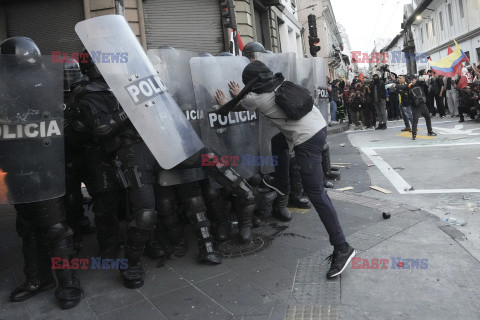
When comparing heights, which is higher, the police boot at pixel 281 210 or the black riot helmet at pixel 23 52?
the black riot helmet at pixel 23 52

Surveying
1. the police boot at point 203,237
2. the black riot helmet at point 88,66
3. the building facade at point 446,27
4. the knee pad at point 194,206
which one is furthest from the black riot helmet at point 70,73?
the building facade at point 446,27

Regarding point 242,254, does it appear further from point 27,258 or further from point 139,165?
point 27,258

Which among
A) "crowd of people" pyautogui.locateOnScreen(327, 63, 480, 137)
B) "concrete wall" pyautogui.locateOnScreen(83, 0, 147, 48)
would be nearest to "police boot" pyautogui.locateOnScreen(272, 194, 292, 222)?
"concrete wall" pyautogui.locateOnScreen(83, 0, 147, 48)

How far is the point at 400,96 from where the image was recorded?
35.5ft

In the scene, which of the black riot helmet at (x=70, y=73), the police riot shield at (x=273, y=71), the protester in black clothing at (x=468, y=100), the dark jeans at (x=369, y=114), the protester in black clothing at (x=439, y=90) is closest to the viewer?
the black riot helmet at (x=70, y=73)

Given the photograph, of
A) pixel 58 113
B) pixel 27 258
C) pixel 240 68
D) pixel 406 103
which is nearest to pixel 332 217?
pixel 240 68

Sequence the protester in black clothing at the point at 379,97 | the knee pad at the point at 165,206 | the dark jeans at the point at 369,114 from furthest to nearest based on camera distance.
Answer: the dark jeans at the point at 369,114, the protester in black clothing at the point at 379,97, the knee pad at the point at 165,206

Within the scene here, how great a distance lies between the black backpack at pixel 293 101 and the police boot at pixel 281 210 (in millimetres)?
1646

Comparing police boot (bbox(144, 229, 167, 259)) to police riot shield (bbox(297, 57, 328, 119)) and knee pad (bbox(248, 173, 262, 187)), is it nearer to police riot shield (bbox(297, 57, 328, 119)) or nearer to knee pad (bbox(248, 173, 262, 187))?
knee pad (bbox(248, 173, 262, 187))

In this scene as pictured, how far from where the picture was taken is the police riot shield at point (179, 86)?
3.43 meters

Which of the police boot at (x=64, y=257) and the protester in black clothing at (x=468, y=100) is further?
the protester in black clothing at (x=468, y=100)

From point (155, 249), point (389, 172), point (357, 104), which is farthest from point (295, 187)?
point (357, 104)

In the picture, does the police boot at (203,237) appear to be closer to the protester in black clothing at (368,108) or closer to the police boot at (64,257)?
the police boot at (64,257)

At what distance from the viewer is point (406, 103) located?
10.7 metres
